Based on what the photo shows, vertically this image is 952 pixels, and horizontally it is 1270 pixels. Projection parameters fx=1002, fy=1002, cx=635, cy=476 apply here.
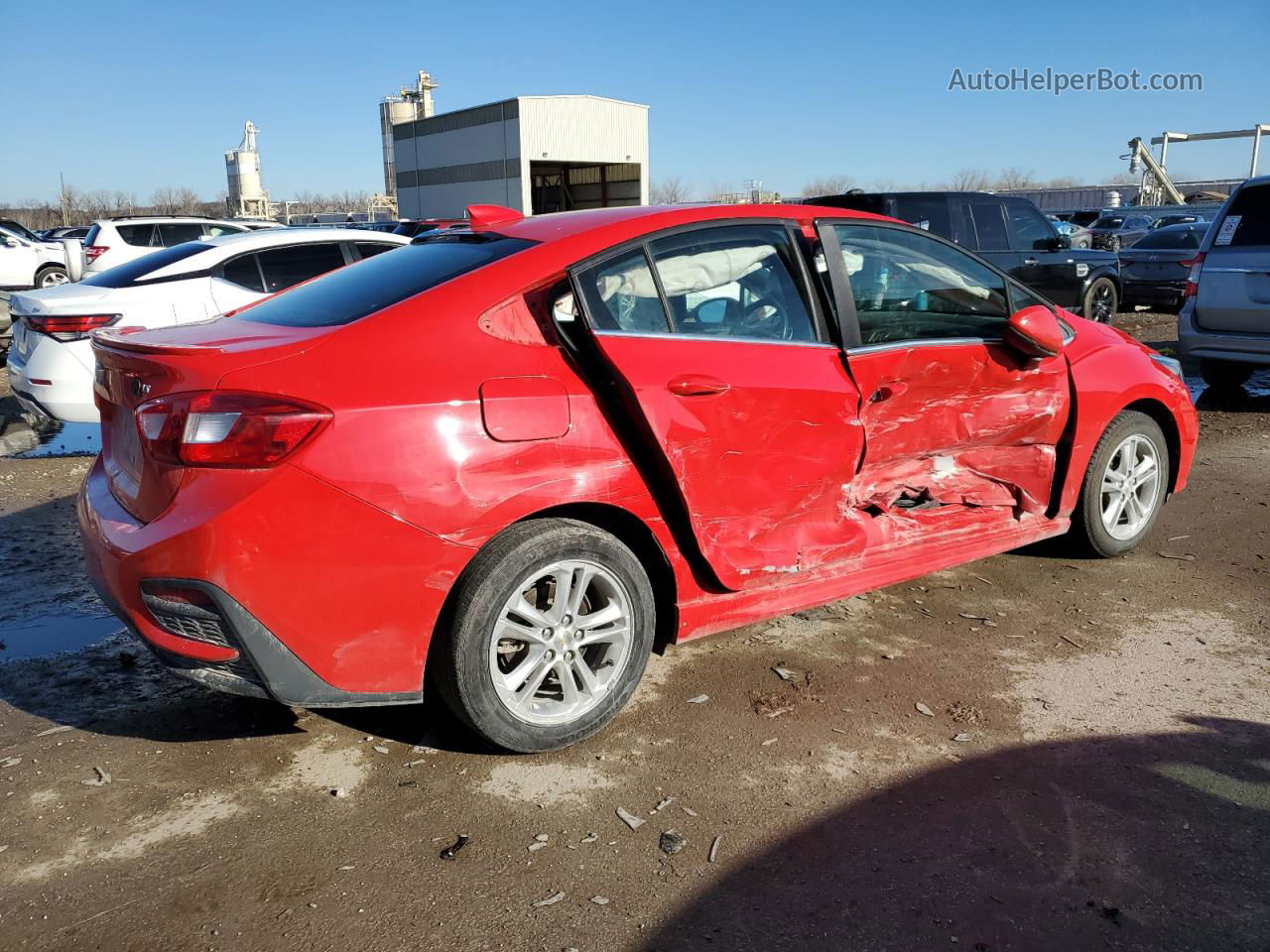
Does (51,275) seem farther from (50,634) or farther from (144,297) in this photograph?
(50,634)

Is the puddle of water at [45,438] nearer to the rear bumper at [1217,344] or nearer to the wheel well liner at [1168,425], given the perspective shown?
the wheel well liner at [1168,425]

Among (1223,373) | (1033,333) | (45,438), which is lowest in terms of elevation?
(45,438)

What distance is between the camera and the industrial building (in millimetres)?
47031

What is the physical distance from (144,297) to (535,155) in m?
42.7

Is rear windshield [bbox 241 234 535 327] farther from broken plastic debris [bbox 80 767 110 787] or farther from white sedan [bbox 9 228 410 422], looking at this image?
white sedan [bbox 9 228 410 422]

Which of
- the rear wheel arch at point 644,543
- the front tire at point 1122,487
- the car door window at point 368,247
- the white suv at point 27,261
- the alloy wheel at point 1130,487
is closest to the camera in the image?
the rear wheel arch at point 644,543

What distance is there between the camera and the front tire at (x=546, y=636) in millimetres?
2953

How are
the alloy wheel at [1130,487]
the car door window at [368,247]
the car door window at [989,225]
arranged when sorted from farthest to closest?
1. the car door window at [989,225]
2. the car door window at [368,247]
3. the alloy wheel at [1130,487]

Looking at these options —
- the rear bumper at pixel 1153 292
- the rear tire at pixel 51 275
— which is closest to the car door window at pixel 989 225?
the rear bumper at pixel 1153 292

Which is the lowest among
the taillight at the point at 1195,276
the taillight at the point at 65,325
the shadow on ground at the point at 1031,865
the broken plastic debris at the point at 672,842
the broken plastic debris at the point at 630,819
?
the broken plastic debris at the point at 630,819

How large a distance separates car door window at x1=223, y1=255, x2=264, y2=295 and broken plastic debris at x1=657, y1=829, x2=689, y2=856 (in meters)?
5.99

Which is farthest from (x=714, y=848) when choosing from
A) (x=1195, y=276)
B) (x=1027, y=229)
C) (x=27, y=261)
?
(x=27, y=261)

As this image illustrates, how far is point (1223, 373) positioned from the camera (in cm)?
970

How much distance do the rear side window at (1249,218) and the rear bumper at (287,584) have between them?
27.2 feet
